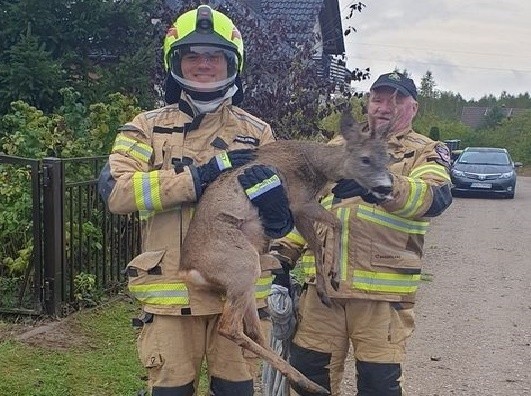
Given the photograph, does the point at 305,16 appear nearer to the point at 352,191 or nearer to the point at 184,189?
the point at 352,191

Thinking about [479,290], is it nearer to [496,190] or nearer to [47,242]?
[47,242]

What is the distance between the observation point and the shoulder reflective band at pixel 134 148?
3.53m

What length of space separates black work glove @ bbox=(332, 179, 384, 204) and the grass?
2536mm

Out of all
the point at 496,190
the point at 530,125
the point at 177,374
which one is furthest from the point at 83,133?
the point at 530,125

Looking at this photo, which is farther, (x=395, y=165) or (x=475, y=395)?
(x=475, y=395)

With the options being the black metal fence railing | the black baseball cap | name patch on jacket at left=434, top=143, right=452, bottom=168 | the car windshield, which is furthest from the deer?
the car windshield

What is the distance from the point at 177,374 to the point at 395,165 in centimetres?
159

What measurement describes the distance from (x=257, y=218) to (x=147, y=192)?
52 cm

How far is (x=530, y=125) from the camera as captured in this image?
A: 158ft

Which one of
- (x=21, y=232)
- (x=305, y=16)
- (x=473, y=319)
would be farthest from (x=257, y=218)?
(x=305, y=16)

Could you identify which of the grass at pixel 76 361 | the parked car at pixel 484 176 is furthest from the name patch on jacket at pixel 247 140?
the parked car at pixel 484 176

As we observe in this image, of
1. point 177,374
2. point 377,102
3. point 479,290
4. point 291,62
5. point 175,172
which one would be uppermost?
point 291,62

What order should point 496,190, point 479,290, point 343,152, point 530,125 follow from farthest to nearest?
point 530,125
point 496,190
point 479,290
point 343,152

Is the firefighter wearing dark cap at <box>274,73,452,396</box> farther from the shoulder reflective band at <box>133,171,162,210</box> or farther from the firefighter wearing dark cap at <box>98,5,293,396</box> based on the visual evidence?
the shoulder reflective band at <box>133,171,162,210</box>
